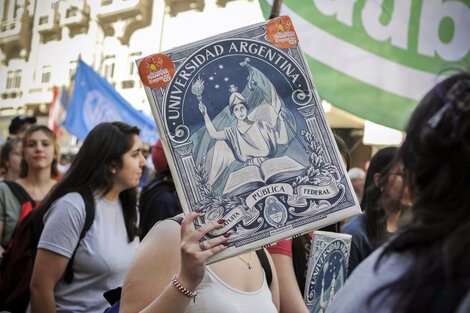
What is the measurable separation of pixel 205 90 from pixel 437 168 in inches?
28.3

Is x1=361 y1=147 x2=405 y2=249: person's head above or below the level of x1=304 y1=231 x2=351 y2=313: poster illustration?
above

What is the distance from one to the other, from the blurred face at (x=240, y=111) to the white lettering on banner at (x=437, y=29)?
2231 millimetres

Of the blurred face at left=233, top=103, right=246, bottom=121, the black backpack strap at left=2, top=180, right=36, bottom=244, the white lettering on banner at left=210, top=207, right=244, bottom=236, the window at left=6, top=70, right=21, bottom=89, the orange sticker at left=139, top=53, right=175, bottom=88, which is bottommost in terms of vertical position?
the black backpack strap at left=2, top=180, right=36, bottom=244

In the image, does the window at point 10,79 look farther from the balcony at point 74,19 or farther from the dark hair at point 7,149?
the dark hair at point 7,149

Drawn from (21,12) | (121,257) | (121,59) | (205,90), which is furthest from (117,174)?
(121,59)

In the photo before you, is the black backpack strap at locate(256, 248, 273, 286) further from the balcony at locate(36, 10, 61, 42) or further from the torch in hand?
the balcony at locate(36, 10, 61, 42)

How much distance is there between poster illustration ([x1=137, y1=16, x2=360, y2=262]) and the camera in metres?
1.36

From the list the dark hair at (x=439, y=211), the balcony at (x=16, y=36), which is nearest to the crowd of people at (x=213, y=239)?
the dark hair at (x=439, y=211)

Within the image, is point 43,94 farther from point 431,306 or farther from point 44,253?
point 431,306

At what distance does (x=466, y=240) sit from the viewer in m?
0.82

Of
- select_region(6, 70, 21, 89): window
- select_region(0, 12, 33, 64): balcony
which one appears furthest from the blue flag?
select_region(6, 70, 21, 89): window

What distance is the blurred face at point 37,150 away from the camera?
3852 mm

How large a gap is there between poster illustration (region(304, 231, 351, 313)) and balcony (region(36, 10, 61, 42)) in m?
21.9

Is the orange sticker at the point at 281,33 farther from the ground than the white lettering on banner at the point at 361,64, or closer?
closer
